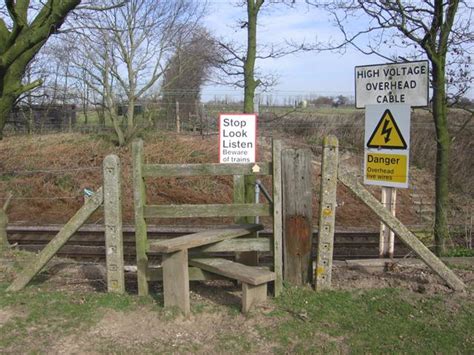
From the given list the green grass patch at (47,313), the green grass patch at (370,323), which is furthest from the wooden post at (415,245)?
the green grass patch at (47,313)

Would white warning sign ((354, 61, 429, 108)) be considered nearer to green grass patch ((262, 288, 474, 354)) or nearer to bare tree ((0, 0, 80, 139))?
green grass patch ((262, 288, 474, 354))

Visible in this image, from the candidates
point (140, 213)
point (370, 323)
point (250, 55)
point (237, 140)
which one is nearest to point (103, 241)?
point (250, 55)

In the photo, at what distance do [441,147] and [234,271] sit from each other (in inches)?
149

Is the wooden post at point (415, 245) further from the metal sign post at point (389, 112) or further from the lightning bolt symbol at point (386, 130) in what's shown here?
the lightning bolt symbol at point (386, 130)

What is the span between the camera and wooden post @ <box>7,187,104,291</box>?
5.46 meters

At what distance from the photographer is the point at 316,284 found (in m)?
5.50

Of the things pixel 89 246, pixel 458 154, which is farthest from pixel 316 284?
pixel 458 154

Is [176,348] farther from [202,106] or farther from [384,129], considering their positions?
[202,106]

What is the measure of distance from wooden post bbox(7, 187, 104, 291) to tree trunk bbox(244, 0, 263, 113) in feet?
17.4

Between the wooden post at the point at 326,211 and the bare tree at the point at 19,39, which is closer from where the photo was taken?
the wooden post at the point at 326,211

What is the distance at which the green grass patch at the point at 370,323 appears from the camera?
4355 mm

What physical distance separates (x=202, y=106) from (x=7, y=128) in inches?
326

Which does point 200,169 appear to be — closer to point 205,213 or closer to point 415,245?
point 205,213

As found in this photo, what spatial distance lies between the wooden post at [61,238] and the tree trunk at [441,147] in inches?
179
